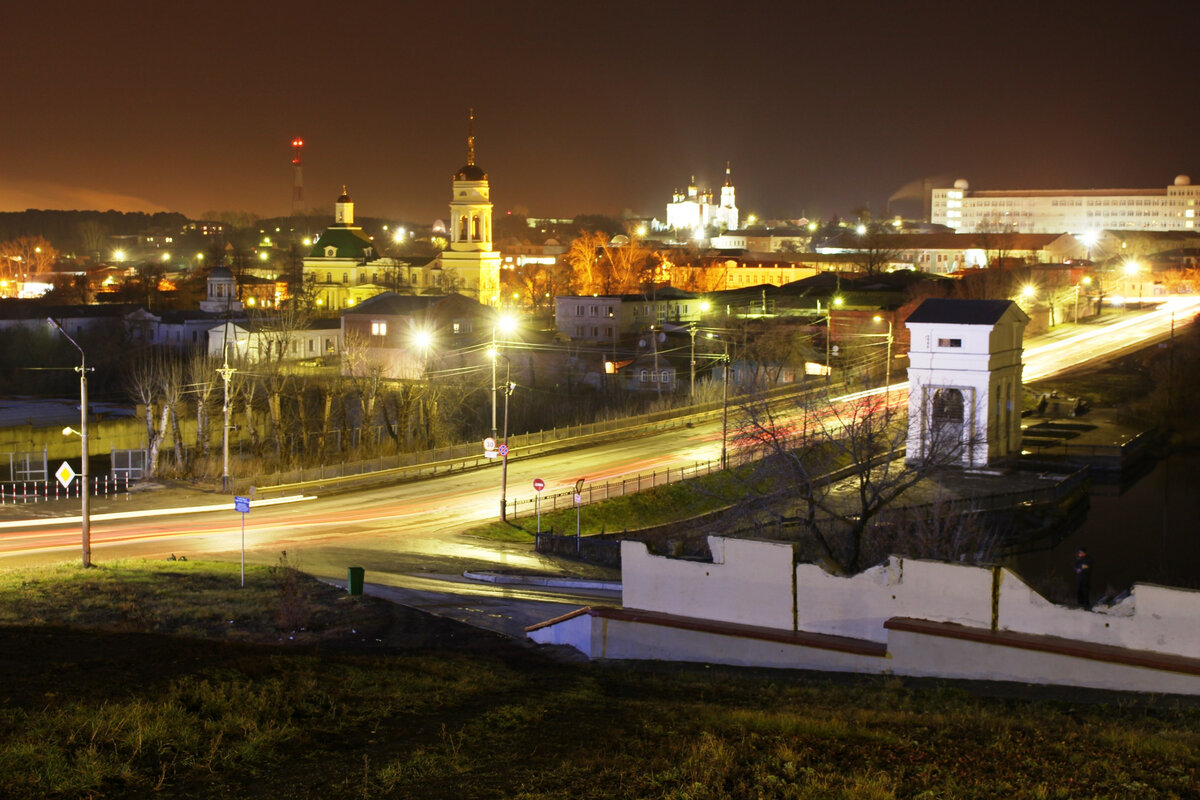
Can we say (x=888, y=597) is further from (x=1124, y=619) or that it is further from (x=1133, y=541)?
(x=1133, y=541)

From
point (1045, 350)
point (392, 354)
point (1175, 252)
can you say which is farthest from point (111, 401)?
point (1175, 252)

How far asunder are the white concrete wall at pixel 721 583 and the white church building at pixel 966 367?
2594cm

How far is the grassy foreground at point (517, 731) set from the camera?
29.3ft

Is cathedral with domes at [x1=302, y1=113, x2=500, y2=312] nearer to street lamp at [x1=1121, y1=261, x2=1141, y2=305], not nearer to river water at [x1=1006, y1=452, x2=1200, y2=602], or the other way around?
river water at [x1=1006, y1=452, x2=1200, y2=602]

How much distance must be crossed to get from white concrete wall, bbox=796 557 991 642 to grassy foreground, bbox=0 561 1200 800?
95cm

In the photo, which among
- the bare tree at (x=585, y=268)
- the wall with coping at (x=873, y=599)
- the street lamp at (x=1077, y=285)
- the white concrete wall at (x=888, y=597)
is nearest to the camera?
the wall with coping at (x=873, y=599)

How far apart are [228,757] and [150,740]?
725mm

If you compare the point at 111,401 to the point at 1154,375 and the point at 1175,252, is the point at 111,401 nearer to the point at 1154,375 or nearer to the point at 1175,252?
the point at 1154,375

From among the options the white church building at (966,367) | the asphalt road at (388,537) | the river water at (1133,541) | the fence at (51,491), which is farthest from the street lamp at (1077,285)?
the fence at (51,491)

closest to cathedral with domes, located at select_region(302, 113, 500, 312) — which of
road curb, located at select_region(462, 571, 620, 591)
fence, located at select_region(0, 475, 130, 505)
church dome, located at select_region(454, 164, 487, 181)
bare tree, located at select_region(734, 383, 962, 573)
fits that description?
church dome, located at select_region(454, 164, 487, 181)

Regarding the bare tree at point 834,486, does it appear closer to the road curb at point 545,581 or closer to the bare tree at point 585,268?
the road curb at point 545,581

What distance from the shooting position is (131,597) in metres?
18.2

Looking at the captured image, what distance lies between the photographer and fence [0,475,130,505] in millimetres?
31609

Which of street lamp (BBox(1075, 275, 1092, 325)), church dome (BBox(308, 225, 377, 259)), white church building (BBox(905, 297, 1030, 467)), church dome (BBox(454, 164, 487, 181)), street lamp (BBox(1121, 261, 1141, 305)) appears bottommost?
white church building (BBox(905, 297, 1030, 467))
